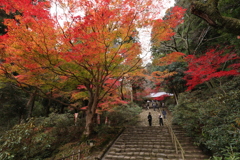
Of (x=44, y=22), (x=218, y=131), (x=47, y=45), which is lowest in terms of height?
(x=218, y=131)

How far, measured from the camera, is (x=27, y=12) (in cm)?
494

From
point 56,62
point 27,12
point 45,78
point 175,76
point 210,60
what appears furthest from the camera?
point 175,76

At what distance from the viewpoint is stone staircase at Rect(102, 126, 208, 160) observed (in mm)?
5887

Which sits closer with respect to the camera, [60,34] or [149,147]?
[60,34]

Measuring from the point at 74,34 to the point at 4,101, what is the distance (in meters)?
11.3

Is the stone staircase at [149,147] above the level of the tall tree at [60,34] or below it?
below

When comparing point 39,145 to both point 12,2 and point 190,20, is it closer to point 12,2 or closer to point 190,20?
point 12,2

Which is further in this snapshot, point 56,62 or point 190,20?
point 190,20

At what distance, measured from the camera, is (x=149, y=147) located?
6.92 metres

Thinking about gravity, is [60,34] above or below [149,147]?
above

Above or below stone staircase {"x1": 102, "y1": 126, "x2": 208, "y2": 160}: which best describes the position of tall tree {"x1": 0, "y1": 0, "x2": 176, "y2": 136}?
above

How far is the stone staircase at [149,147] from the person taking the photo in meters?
5.89

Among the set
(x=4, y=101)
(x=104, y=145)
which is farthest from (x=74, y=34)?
(x=4, y=101)

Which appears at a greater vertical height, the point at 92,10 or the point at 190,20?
the point at 190,20
